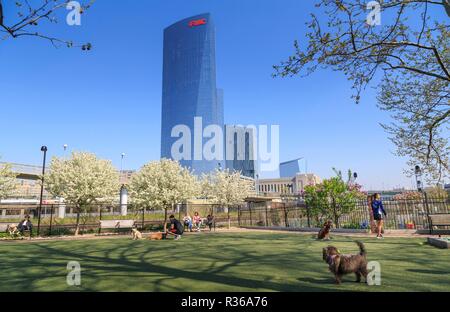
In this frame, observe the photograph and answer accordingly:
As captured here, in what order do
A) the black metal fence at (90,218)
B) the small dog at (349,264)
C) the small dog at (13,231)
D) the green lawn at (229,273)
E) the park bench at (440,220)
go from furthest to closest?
the black metal fence at (90,218), the small dog at (13,231), the park bench at (440,220), the green lawn at (229,273), the small dog at (349,264)

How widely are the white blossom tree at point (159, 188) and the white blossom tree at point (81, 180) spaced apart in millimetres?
2635

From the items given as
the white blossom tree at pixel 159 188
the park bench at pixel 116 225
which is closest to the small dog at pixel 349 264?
the park bench at pixel 116 225

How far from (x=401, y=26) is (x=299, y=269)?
7268 millimetres

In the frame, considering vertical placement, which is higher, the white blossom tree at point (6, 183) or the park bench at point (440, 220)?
the white blossom tree at point (6, 183)

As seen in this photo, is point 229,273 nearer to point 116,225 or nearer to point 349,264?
point 349,264

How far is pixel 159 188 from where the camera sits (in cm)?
2950

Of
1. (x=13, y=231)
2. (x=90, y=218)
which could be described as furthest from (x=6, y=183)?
(x=13, y=231)

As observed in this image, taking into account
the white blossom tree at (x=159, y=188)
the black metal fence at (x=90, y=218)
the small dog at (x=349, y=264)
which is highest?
the white blossom tree at (x=159, y=188)

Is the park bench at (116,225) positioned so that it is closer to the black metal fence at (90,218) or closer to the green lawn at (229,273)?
the black metal fence at (90,218)

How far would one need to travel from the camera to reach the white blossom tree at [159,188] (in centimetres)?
2900

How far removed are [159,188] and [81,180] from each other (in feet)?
23.1

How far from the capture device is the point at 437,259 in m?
7.91
